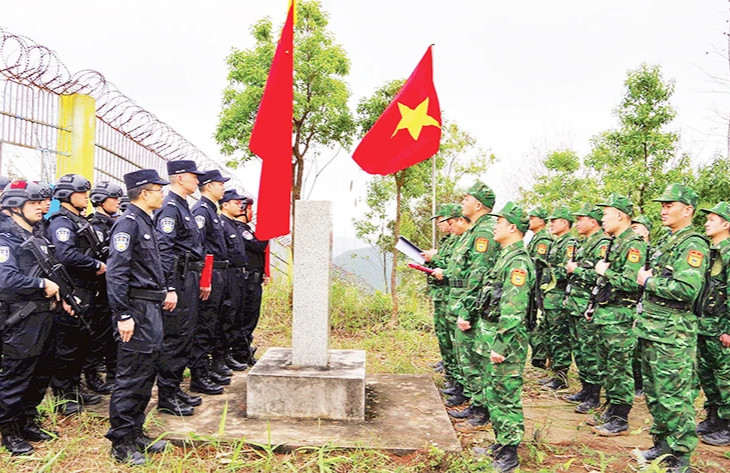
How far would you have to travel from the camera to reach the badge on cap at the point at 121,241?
3.63 meters

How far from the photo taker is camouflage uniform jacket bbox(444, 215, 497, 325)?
4.41 m

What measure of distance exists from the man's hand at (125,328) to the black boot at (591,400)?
4.33 m

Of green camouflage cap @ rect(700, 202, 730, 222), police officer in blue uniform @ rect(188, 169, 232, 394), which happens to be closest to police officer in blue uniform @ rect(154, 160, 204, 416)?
police officer in blue uniform @ rect(188, 169, 232, 394)

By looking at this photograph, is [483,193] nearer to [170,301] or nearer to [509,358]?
[509,358]

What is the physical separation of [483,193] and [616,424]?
2.41 m

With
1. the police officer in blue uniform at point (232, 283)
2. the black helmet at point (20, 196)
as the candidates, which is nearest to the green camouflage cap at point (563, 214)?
the police officer in blue uniform at point (232, 283)

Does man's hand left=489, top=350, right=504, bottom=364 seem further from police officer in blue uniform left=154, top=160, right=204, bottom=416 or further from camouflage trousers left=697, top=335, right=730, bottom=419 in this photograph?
police officer in blue uniform left=154, top=160, right=204, bottom=416

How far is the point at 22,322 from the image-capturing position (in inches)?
149

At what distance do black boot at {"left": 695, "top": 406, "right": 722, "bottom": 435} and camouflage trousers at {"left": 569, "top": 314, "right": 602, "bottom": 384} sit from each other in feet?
3.00

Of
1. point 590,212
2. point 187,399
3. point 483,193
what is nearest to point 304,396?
point 187,399

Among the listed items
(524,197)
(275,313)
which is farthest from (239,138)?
(524,197)

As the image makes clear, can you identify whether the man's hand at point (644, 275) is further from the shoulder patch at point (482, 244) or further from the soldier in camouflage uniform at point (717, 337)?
the shoulder patch at point (482, 244)

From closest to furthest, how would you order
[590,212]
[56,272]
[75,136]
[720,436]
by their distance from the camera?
1. [56,272]
2. [720,436]
3. [590,212]
4. [75,136]

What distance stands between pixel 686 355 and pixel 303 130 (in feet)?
22.5
